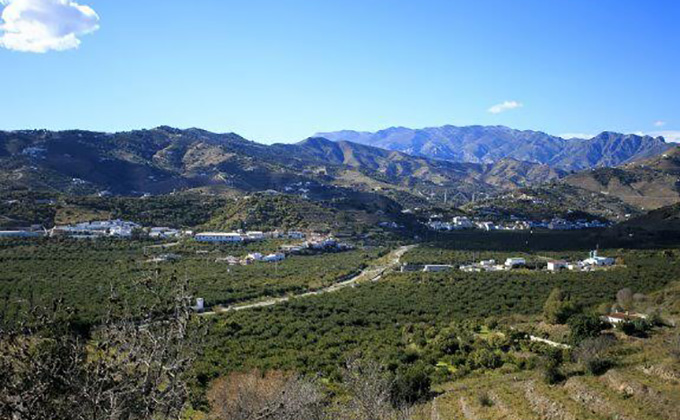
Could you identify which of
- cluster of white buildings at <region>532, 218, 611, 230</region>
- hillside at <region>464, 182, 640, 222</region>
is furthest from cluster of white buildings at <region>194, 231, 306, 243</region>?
hillside at <region>464, 182, 640, 222</region>

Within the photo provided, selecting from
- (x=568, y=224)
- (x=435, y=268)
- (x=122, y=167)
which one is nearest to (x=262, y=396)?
(x=435, y=268)

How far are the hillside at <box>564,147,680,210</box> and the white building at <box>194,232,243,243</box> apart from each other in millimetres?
113646

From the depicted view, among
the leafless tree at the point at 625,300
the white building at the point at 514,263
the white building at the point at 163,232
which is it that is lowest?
the white building at the point at 514,263

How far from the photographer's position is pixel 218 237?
7031cm

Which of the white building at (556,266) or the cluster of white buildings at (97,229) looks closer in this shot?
the white building at (556,266)

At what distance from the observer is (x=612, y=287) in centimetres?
4112

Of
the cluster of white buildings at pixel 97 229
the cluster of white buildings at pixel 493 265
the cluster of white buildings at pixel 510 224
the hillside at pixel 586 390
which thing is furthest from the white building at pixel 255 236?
the hillside at pixel 586 390

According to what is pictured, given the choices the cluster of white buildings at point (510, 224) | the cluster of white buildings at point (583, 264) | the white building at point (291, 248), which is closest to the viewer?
the cluster of white buildings at point (583, 264)

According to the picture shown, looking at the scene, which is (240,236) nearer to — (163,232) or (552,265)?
(163,232)

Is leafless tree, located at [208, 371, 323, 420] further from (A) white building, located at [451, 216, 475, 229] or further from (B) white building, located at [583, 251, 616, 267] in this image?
(A) white building, located at [451, 216, 475, 229]

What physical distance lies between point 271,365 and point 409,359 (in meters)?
6.09

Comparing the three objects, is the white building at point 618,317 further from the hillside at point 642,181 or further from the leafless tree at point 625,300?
the hillside at point 642,181

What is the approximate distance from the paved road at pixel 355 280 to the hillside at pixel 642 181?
10093cm

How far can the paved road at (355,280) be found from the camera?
37281mm
